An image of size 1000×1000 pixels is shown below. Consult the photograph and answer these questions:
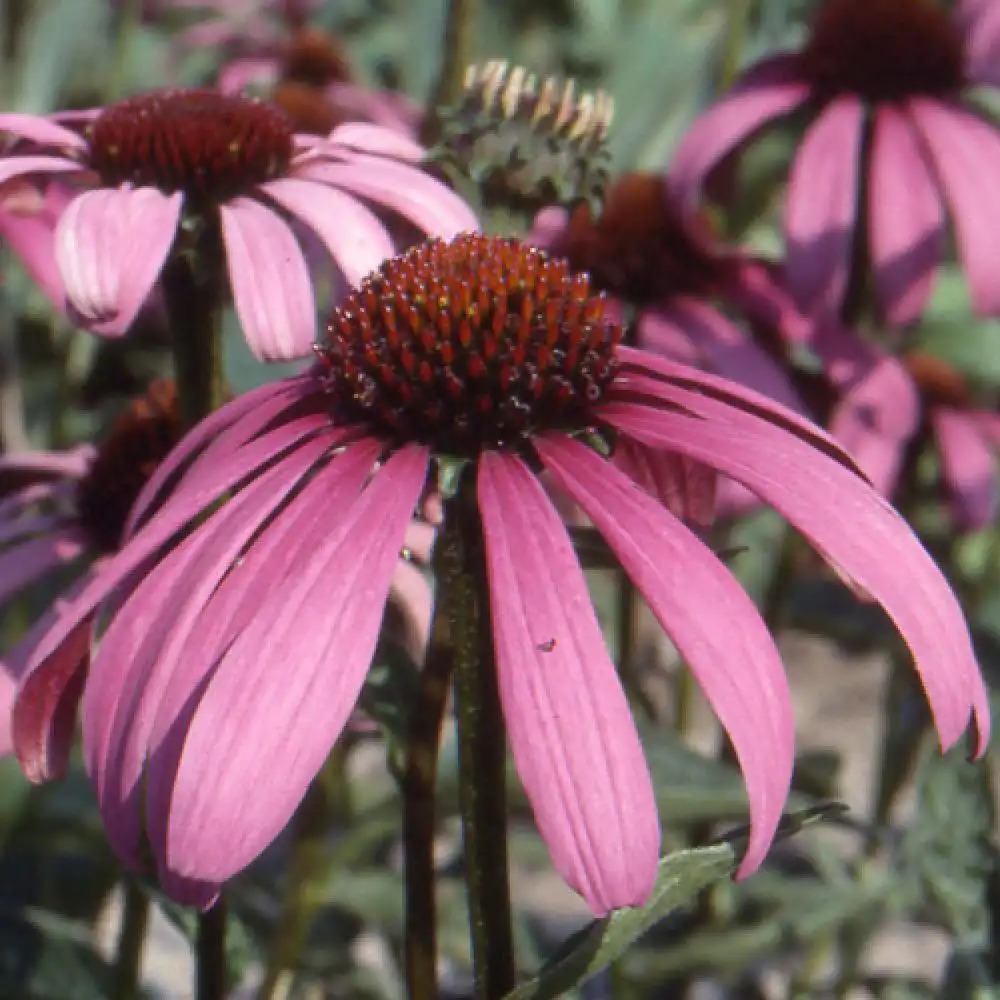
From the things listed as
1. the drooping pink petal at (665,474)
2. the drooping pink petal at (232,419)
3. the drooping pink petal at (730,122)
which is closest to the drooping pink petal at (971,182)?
the drooping pink petal at (730,122)

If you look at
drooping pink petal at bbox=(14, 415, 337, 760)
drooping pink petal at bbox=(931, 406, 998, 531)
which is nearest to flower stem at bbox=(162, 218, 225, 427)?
drooping pink petal at bbox=(14, 415, 337, 760)

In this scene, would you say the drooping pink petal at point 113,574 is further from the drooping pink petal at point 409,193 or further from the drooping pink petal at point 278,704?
the drooping pink petal at point 409,193

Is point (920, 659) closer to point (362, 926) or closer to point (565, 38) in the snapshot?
point (362, 926)

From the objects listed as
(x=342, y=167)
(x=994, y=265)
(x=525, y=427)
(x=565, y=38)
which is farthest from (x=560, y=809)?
(x=565, y=38)

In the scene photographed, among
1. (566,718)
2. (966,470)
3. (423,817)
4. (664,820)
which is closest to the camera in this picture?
(566,718)

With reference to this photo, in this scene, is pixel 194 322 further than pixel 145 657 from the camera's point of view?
Yes

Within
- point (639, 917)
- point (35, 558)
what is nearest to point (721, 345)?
point (35, 558)

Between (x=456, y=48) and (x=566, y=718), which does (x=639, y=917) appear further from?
(x=456, y=48)
